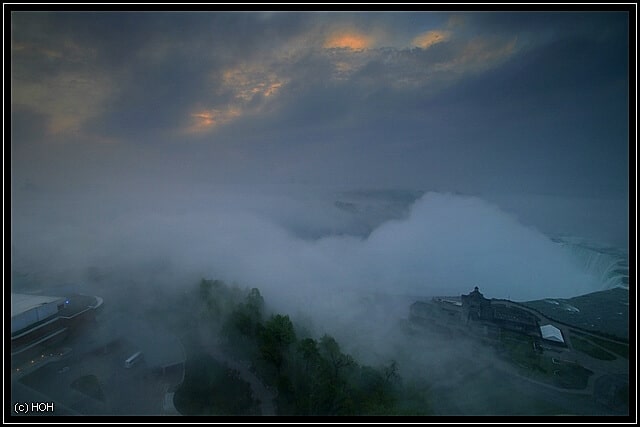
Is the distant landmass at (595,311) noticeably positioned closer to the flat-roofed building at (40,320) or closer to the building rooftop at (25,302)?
the flat-roofed building at (40,320)

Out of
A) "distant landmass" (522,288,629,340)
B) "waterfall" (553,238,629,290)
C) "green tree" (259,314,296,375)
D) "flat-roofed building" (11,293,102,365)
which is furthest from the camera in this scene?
"waterfall" (553,238,629,290)

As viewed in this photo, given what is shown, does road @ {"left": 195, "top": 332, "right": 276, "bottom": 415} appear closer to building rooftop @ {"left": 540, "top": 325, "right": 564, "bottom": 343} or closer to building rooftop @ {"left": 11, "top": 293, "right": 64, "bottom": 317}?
building rooftop @ {"left": 11, "top": 293, "right": 64, "bottom": 317}

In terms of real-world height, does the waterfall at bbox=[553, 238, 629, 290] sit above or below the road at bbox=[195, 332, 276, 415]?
above

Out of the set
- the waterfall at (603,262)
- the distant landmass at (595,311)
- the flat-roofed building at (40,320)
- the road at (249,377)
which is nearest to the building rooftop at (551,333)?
the distant landmass at (595,311)

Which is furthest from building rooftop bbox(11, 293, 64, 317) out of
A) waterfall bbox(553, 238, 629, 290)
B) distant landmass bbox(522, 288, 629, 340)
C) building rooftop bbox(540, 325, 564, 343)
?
waterfall bbox(553, 238, 629, 290)

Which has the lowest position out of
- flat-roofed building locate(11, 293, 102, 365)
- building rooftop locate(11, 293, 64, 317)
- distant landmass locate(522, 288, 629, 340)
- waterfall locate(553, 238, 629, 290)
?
distant landmass locate(522, 288, 629, 340)

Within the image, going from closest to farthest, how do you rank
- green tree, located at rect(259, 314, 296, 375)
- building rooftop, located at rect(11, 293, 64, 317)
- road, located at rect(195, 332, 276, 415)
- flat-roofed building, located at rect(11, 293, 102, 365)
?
road, located at rect(195, 332, 276, 415)
green tree, located at rect(259, 314, 296, 375)
flat-roofed building, located at rect(11, 293, 102, 365)
building rooftop, located at rect(11, 293, 64, 317)

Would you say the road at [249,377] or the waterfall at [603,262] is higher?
the waterfall at [603,262]

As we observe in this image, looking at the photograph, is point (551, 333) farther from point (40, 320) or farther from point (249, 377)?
point (40, 320)

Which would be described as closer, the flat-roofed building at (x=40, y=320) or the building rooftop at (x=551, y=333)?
the flat-roofed building at (x=40, y=320)

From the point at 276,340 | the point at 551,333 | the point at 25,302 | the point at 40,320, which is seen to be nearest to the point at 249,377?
the point at 276,340

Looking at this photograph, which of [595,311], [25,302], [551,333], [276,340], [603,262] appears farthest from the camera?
[603,262]
